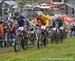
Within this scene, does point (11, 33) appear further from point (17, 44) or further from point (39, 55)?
point (39, 55)

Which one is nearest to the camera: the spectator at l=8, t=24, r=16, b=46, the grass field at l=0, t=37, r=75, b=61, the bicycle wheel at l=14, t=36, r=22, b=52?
the grass field at l=0, t=37, r=75, b=61

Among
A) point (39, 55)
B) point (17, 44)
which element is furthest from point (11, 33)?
point (39, 55)

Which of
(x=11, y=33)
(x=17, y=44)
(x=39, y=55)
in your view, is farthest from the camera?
(x=11, y=33)

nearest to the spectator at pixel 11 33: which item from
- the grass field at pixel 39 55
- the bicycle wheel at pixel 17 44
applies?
the grass field at pixel 39 55

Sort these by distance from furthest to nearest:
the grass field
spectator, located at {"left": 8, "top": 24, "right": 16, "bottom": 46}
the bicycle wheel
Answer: spectator, located at {"left": 8, "top": 24, "right": 16, "bottom": 46}
the bicycle wheel
the grass field

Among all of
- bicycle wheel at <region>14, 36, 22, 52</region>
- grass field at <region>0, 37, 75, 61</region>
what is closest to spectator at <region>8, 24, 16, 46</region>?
grass field at <region>0, 37, 75, 61</region>

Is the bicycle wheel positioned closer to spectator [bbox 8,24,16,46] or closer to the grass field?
the grass field

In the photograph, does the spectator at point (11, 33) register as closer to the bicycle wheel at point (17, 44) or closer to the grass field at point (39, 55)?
the grass field at point (39, 55)

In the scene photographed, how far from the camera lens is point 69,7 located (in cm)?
4903

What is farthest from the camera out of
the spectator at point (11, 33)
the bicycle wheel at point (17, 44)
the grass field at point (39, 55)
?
the spectator at point (11, 33)

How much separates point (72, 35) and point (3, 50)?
1042 centimetres

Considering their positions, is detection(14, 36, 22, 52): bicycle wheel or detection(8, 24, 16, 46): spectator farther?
detection(8, 24, 16, 46): spectator

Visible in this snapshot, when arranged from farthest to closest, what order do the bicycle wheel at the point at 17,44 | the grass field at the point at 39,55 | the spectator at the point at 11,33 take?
the spectator at the point at 11,33 → the bicycle wheel at the point at 17,44 → the grass field at the point at 39,55

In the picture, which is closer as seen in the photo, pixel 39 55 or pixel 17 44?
pixel 39 55
